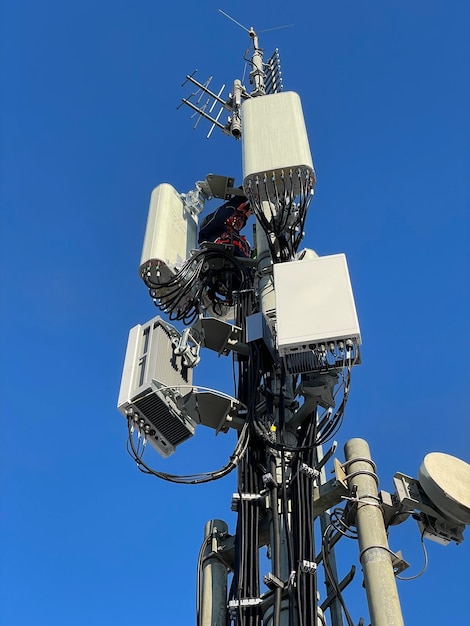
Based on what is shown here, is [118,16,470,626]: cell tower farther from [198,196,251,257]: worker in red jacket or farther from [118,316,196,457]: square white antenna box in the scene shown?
[198,196,251,257]: worker in red jacket

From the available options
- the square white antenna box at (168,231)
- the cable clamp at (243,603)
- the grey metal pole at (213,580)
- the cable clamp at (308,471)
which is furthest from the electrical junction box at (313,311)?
the square white antenna box at (168,231)

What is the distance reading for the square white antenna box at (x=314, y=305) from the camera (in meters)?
6.84

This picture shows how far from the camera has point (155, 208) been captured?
35.2 feet

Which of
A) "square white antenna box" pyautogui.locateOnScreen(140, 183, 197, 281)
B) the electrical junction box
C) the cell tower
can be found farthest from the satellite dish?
"square white antenna box" pyautogui.locateOnScreen(140, 183, 197, 281)

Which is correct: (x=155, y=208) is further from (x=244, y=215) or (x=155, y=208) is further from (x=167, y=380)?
(x=167, y=380)

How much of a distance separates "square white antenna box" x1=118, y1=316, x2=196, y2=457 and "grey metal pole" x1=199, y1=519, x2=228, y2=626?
1.11 m

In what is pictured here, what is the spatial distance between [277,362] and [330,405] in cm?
104

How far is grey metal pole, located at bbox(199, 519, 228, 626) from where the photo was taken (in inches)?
263

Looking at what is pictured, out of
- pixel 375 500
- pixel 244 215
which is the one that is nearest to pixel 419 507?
pixel 375 500

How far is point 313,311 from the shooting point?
7.05m

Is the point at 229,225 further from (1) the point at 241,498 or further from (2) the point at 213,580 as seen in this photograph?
(2) the point at 213,580

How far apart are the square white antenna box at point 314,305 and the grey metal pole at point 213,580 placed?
89.1 inches

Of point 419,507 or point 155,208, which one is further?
point 155,208

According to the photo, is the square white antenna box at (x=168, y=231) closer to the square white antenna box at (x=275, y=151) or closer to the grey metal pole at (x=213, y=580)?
the square white antenna box at (x=275, y=151)
